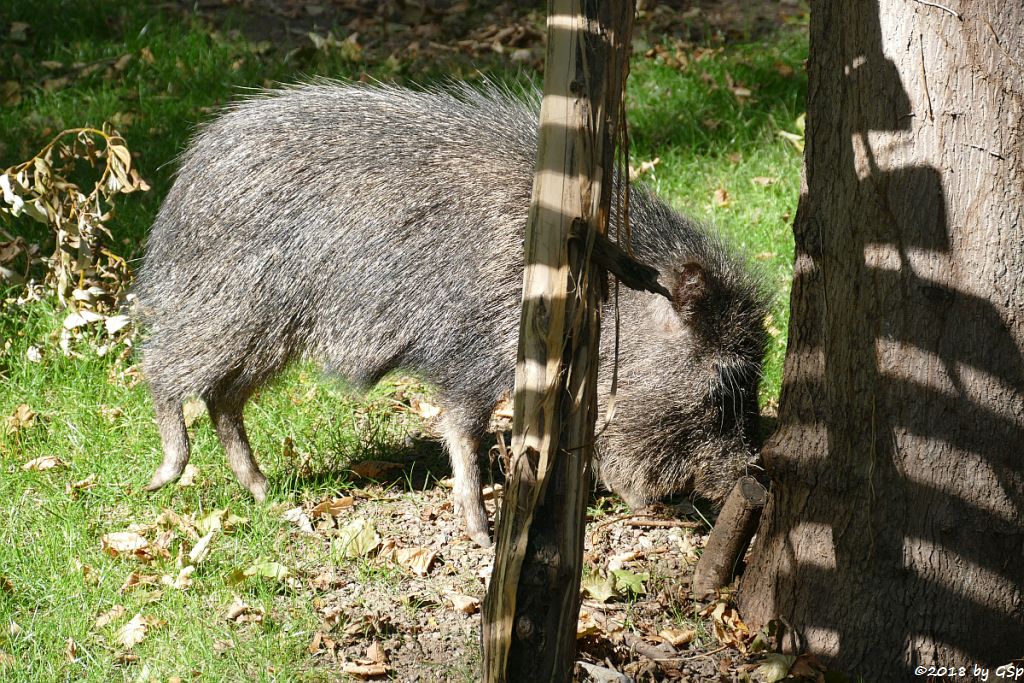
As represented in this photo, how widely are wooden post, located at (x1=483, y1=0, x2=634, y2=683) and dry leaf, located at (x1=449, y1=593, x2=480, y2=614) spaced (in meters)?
0.95

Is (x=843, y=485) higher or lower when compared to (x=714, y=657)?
higher

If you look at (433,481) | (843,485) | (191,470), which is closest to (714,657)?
(843,485)

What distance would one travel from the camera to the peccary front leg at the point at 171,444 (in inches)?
158

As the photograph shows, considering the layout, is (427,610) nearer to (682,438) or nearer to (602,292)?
(682,438)

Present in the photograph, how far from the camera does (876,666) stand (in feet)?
9.30

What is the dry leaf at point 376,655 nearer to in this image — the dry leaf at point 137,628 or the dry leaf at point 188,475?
the dry leaf at point 137,628

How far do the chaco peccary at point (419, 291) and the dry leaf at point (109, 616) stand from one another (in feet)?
2.48

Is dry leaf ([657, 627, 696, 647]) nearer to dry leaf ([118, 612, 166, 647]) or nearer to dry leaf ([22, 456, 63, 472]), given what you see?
dry leaf ([118, 612, 166, 647])

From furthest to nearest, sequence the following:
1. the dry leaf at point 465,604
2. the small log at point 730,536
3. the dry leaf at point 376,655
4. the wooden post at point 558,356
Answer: the dry leaf at point 465,604 → the small log at point 730,536 → the dry leaf at point 376,655 → the wooden post at point 558,356

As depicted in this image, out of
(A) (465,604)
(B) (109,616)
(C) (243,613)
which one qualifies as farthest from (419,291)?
(B) (109,616)

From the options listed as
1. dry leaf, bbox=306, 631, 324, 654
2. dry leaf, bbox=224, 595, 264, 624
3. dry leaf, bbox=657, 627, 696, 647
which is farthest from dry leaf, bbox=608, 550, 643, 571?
dry leaf, bbox=224, 595, 264, 624

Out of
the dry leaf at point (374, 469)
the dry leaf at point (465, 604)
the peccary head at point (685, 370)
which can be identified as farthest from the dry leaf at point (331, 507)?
the peccary head at point (685, 370)

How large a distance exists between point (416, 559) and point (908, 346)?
1.82 metres

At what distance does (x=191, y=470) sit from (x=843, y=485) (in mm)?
2581
